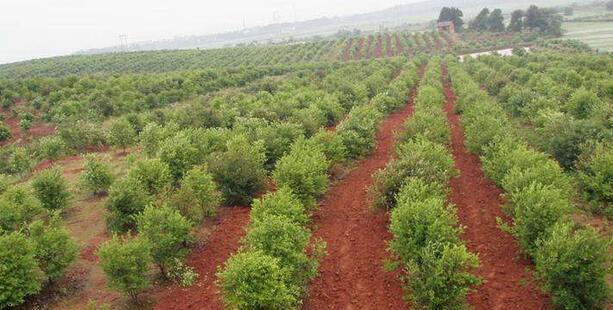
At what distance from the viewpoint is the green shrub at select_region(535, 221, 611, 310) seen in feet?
44.7

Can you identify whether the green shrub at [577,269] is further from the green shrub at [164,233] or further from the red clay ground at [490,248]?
the green shrub at [164,233]

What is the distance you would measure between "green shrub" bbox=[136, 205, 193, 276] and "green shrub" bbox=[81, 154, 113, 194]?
9106 millimetres

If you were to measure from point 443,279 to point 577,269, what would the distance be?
3889 millimetres

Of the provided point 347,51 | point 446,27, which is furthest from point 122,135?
point 446,27

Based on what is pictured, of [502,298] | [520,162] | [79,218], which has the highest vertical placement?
[520,162]

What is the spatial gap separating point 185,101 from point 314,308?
46.9 m

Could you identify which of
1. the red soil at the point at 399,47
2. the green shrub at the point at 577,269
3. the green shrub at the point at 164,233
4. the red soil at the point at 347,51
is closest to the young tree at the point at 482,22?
the red soil at the point at 399,47

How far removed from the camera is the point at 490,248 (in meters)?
18.9

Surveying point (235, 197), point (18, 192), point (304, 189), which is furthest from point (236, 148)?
point (18, 192)

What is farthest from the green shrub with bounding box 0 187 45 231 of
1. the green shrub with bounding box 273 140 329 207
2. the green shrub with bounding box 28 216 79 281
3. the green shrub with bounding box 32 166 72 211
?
the green shrub with bounding box 273 140 329 207

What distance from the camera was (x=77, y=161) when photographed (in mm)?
36594

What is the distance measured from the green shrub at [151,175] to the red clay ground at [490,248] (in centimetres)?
1427

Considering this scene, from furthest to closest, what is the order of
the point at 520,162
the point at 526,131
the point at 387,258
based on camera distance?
the point at 526,131 < the point at 520,162 < the point at 387,258

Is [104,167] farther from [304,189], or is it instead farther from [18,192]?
[304,189]
